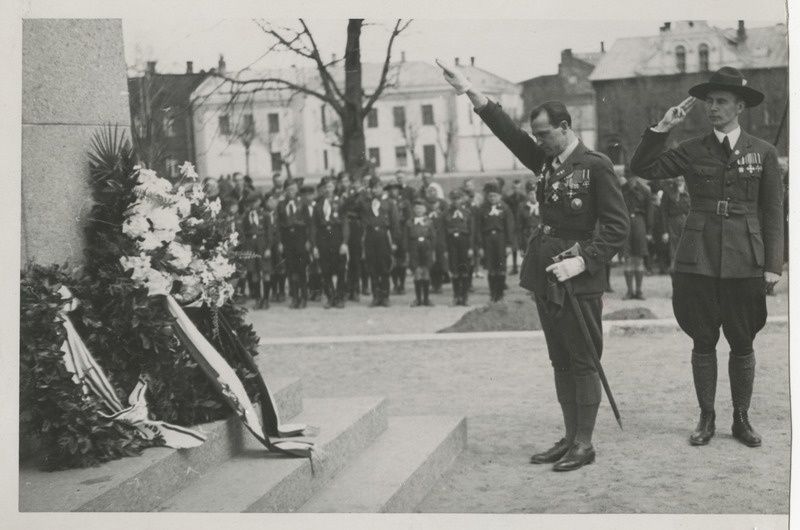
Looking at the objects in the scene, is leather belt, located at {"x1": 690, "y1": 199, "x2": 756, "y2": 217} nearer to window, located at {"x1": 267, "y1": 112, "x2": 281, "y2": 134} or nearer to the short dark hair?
the short dark hair

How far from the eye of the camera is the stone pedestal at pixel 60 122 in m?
4.39

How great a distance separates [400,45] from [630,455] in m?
2.60

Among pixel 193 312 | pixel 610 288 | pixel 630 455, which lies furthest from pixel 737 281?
pixel 610 288

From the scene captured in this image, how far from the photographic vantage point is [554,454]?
5059 mm

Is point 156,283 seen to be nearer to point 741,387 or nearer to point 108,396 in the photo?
point 108,396

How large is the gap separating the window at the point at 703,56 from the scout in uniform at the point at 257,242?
24.8 feet

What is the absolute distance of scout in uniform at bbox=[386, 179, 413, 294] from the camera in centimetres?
1291

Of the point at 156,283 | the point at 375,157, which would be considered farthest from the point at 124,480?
the point at 375,157

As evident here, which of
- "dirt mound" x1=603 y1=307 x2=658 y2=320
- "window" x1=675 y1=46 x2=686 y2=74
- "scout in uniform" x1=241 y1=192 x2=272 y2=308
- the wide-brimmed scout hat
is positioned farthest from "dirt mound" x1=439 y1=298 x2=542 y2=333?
the wide-brimmed scout hat

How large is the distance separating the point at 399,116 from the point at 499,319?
2288 mm

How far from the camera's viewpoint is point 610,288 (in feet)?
38.9

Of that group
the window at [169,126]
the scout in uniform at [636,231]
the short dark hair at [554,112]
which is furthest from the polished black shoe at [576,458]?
the scout in uniform at [636,231]

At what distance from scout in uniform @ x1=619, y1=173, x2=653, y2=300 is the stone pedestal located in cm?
736

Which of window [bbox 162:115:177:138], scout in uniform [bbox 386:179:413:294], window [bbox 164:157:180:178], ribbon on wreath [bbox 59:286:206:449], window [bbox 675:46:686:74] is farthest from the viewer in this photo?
scout in uniform [bbox 386:179:413:294]
